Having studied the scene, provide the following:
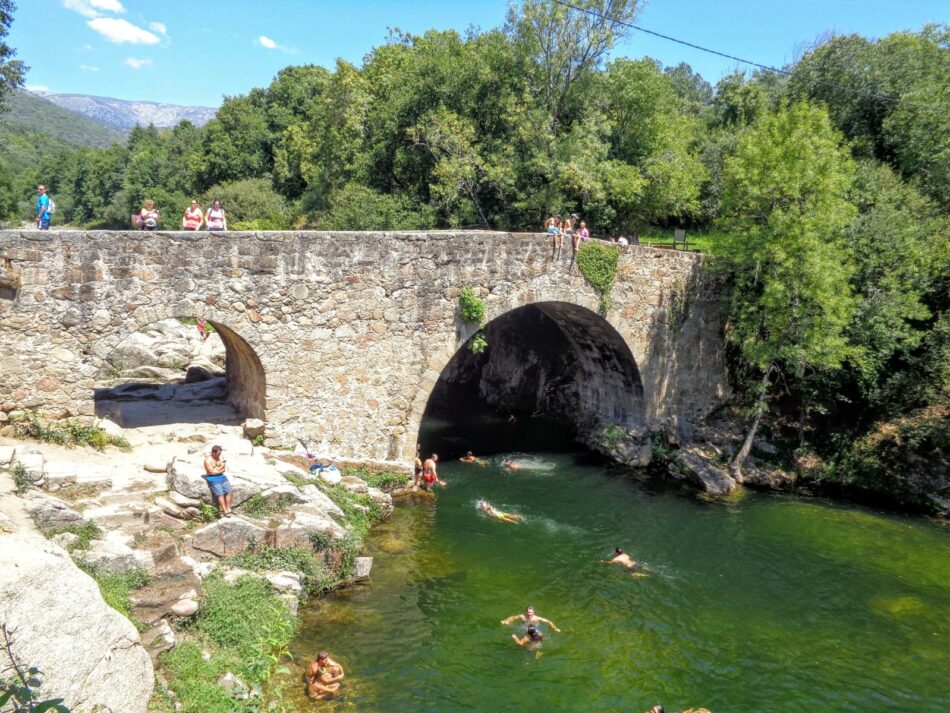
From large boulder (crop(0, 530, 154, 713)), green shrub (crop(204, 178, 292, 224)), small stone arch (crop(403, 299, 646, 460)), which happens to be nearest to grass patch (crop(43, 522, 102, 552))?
large boulder (crop(0, 530, 154, 713))

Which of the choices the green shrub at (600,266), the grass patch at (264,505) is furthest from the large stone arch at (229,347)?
the green shrub at (600,266)

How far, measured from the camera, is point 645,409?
21047 millimetres

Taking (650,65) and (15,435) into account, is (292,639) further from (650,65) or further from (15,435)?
(650,65)

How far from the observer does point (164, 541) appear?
1033 cm

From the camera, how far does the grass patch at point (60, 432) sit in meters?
12.2

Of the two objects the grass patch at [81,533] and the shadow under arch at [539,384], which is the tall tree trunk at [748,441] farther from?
the grass patch at [81,533]

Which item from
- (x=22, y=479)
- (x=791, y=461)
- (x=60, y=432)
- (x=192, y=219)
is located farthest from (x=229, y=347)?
(x=791, y=461)

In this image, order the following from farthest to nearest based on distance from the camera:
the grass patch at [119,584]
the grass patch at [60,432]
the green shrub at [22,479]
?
the grass patch at [60,432], the green shrub at [22,479], the grass patch at [119,584]

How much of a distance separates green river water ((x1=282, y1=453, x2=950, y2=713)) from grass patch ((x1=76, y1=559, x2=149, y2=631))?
260 cm

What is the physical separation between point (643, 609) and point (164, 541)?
335 inches

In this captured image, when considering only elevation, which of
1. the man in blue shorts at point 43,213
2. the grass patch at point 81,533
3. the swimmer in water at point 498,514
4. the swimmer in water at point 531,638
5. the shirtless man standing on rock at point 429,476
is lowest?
the swimmer in water at point 531,638

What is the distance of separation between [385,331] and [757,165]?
11.1 m

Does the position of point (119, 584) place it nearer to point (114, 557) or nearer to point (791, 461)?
point (114, 557)

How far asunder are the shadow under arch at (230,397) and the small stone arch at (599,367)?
187 inches
